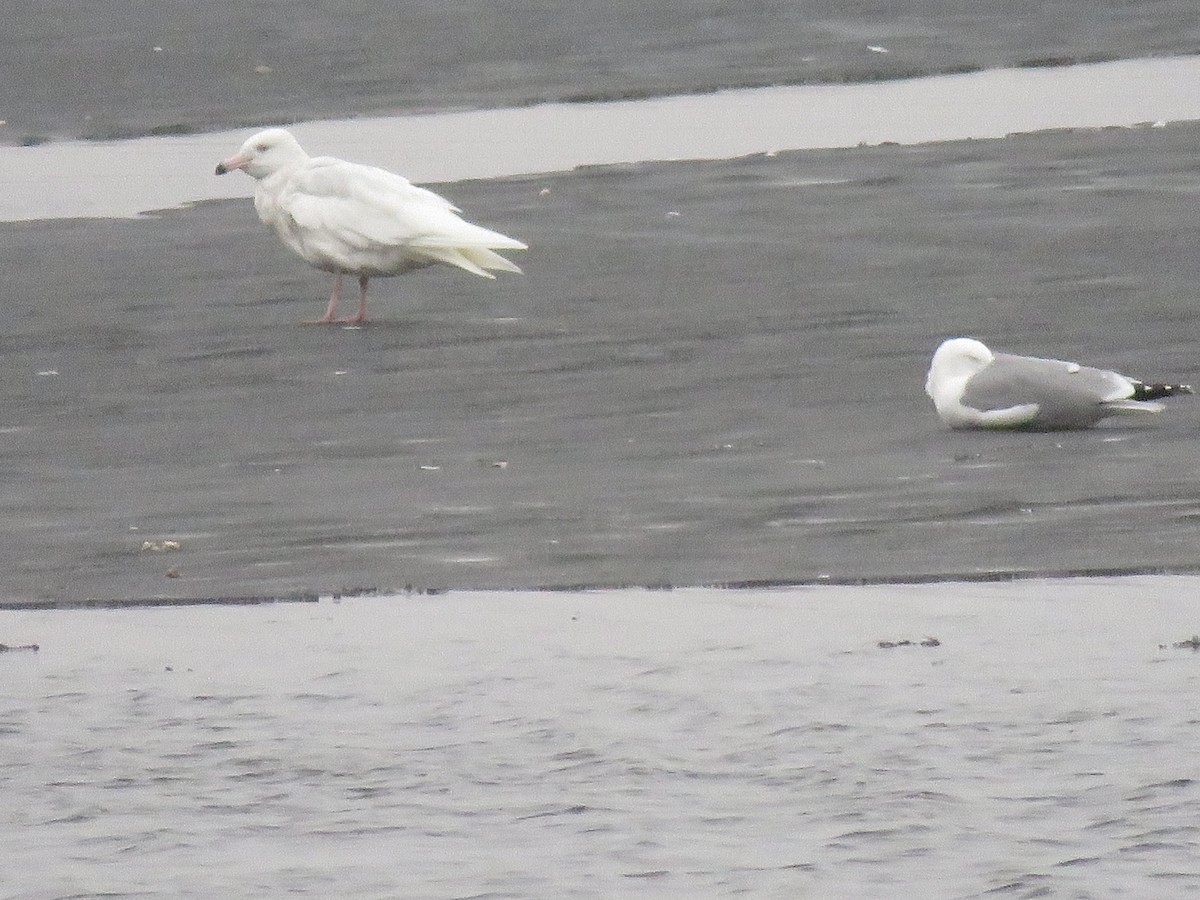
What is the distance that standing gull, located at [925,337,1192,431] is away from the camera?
420 inches

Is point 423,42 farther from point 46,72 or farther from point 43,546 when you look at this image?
point 43,546

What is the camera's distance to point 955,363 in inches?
433

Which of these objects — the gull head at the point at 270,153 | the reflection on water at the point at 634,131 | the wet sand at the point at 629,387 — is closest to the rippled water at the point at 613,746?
the wet sand at the point at 629,387

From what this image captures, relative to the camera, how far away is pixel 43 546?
9.54 metres

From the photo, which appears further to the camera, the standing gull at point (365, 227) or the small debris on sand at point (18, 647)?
the standing gull at point (365, 227)

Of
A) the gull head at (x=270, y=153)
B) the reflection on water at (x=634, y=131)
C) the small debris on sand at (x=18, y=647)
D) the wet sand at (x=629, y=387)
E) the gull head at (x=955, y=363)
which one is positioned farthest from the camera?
the reflection on water at (x=634, y=131)

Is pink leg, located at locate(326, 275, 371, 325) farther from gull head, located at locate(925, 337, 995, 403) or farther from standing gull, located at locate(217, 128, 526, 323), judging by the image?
gull head, located at locate(925, 337, 995, 403)

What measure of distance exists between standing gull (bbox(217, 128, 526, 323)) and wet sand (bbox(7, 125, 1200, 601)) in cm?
29

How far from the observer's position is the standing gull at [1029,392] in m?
10.7

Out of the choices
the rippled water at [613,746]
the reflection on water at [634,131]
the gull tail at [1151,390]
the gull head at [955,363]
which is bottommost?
the rippled water at [613,746]

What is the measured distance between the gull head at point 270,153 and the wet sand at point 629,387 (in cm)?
68

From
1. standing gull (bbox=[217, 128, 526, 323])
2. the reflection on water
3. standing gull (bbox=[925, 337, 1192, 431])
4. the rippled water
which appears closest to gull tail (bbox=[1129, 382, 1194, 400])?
standing gull (bbox=[925, 337, 1192, 431])

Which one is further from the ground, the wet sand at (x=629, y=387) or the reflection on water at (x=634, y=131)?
the reflection on water at (x=634, y=131)

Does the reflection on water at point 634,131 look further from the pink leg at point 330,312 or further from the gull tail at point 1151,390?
the gull tail at point 1151,390
